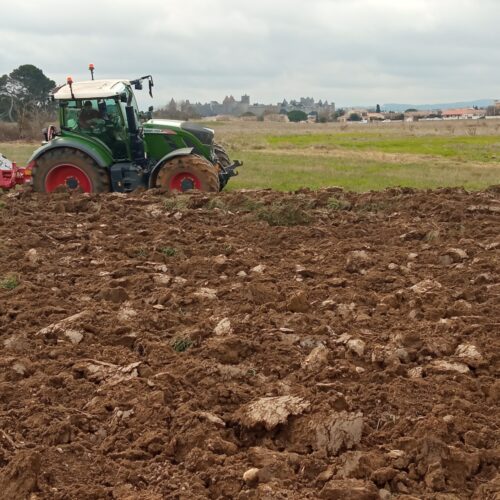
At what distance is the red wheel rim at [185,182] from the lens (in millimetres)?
12039

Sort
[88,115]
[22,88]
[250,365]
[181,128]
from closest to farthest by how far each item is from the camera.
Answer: [250,365] < [88,115] < [181,128] < [22,88]

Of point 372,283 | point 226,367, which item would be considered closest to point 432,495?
point 226,367

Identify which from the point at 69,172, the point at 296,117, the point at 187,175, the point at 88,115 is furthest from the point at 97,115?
the point at 296,117

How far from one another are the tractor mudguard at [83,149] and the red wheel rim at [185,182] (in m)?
1.23

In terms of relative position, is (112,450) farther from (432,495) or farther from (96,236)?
(96,236)

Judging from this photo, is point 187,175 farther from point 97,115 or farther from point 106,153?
point 97,115

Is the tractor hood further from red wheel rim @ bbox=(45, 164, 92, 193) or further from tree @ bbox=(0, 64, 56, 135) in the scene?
tree @ bbox=(0, 64, 56, 135)

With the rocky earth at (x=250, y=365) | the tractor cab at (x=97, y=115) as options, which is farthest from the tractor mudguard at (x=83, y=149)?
the rocky earth at (x=250, y=365)

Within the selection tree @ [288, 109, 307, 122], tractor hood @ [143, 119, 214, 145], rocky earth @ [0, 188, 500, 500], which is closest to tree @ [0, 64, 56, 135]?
tractor hood @ [143, 119, 214, 145]

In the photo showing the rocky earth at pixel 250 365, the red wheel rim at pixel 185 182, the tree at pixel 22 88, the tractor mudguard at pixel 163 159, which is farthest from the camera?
the tree at pixel 22 88

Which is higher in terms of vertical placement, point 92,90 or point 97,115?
point 92,90

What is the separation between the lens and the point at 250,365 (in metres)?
4.70

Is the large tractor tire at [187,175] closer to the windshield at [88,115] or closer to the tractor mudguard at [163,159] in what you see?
the tractor mudguard at [163,159]

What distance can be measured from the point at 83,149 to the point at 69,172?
0.55 metres
